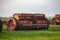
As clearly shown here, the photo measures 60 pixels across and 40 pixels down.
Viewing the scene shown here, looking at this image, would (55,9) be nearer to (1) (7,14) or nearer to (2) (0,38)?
(1) (7,14)

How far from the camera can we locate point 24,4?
330cm

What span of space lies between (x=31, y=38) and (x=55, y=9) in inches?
28.2

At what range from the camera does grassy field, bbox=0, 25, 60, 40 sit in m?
3.14

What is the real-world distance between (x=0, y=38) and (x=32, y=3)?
0.85m

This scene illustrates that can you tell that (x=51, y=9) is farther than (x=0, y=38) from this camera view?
Yes

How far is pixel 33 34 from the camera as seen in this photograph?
323 centimetres

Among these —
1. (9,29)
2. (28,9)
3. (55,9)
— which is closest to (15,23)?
(9,29)

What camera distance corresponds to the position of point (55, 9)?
11.2ft

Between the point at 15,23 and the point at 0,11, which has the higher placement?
the point at 0,11

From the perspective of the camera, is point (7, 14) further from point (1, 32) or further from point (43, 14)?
point (43, 14)

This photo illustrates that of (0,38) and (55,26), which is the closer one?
(0,38)

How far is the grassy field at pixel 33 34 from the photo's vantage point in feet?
10.3

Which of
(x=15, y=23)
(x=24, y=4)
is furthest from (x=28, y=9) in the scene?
(x=15, y=23)

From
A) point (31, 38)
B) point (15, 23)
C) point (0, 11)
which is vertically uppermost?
point (0, 11)
